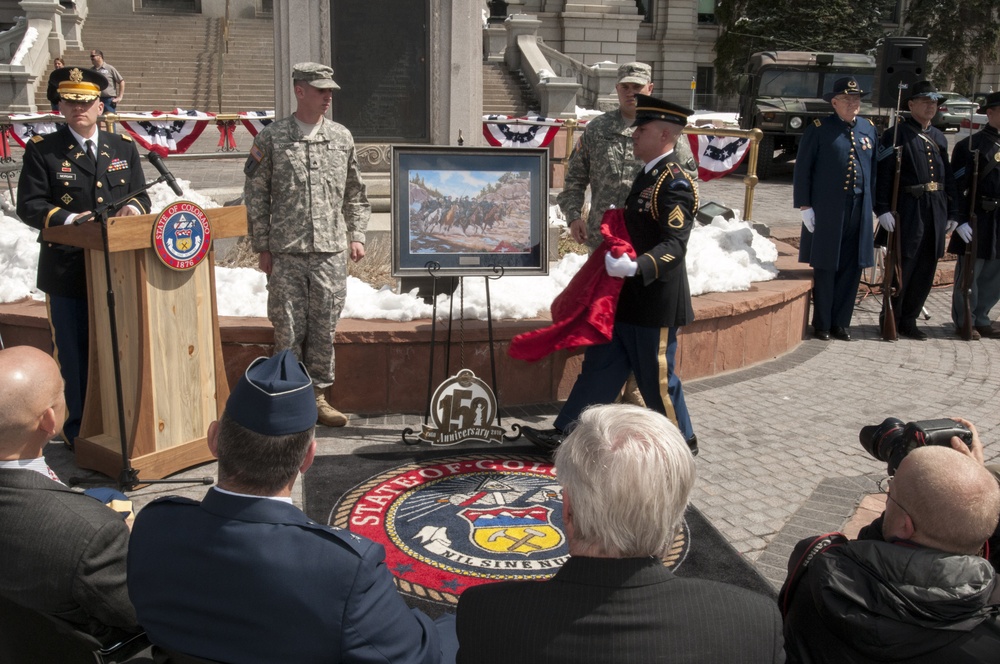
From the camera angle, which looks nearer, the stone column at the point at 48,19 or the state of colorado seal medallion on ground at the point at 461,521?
the state of colorado seal medallion on ground at the point at 461,521

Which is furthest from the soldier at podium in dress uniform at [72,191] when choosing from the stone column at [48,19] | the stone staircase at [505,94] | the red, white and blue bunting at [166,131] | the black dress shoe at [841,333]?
the stone column at [48,19]

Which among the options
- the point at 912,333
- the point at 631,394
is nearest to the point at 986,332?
the point at 912,333

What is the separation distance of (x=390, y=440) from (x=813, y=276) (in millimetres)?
4217

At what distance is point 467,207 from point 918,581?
11.7ft

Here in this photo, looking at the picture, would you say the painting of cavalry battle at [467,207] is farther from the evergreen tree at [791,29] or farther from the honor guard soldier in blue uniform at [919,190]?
the evergreen tree at [791,29]

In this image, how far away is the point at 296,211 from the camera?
518cm

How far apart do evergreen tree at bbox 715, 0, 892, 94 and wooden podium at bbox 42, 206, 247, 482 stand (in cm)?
3568

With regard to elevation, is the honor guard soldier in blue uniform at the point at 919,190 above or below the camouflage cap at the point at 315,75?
below

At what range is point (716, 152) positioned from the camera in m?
10.6

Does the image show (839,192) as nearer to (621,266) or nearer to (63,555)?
(621,266)

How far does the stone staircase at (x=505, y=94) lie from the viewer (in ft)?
78.7

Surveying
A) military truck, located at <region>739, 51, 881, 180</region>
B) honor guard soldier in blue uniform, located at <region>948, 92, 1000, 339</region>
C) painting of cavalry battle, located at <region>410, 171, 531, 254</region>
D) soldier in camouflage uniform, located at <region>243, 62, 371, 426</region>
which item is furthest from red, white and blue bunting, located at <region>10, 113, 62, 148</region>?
military truck, located at <region>739, 51, 881, 180</region>

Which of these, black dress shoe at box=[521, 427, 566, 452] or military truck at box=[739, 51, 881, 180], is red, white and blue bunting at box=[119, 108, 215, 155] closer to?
black dress shoe at box=[521, 427, 566, 452]

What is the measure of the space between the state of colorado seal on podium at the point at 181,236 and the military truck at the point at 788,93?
1529 cm
